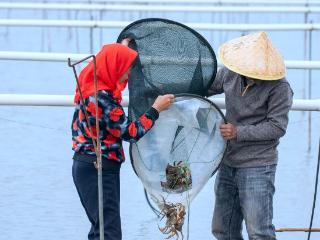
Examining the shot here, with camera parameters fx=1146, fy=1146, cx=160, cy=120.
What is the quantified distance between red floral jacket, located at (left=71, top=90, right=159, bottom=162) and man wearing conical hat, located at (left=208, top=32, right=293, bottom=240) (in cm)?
43

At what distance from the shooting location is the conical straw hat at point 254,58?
5.20 metres

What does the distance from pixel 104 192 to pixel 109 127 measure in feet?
1.21

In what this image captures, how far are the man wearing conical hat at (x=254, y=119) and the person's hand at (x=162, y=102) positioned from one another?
30 cm

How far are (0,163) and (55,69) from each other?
568cm

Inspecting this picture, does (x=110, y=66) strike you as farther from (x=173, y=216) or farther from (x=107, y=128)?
(x=173, y=216)

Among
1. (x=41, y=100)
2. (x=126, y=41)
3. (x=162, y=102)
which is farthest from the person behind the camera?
(x=41, y=100)

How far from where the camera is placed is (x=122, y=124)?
201 inches

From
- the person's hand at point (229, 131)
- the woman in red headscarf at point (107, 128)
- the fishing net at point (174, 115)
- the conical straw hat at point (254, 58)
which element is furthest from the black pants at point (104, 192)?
the conical straw hat at point (254, 58)

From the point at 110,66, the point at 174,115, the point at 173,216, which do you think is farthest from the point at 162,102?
the point at 173,216

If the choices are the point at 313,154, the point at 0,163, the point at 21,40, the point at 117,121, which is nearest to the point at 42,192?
the point at 0,163

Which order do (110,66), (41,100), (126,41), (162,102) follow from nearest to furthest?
(110,66)
(162,102)
(126,41)
(41,100)

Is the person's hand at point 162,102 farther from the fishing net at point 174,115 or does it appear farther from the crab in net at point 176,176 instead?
the crab in net at point 176,176

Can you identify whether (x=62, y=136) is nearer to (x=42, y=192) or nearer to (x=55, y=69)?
(x=42, y=192)

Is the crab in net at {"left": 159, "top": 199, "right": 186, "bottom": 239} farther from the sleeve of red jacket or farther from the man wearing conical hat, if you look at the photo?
the sleeve of red jacket
